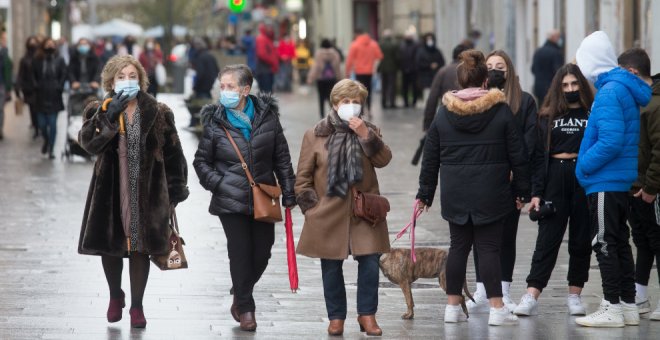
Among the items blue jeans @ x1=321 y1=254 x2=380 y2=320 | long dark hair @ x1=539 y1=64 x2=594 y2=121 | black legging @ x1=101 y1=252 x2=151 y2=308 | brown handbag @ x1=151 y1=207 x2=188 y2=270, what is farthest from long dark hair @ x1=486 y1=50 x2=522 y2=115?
black legging @ x1=101 y1=252 x2=151 y2=308

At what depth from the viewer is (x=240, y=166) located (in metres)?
9.23

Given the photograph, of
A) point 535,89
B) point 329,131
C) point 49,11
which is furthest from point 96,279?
point 49,11

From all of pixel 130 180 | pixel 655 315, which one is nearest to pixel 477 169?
pixel 655 315

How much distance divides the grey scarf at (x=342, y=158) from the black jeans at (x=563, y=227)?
1.44 metres

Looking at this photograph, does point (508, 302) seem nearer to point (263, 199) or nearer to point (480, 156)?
point (480, 156)

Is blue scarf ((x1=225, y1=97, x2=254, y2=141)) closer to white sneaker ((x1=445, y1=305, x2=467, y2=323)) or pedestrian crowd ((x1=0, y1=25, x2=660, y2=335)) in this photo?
pedestrian crowd ((x1=0, y1=25, x2=660, y2=335))

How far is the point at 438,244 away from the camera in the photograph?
13484mm

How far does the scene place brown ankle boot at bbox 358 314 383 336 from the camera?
9016 millimetres

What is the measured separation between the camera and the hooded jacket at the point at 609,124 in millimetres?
9211

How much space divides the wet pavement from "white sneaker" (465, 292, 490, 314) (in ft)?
0.62

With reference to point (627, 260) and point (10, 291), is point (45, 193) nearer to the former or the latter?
point (10, 291)

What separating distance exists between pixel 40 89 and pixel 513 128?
50.2 feet

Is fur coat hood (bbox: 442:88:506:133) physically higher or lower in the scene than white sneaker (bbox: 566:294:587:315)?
higher

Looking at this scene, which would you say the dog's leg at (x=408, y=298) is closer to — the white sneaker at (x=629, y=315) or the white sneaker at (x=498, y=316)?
the white sneaker at (x=498, y=316)
